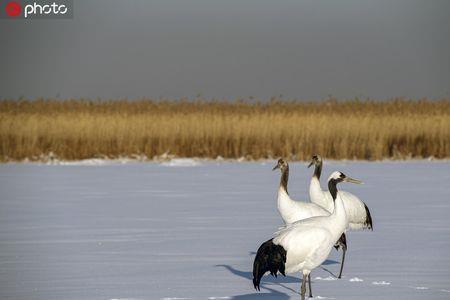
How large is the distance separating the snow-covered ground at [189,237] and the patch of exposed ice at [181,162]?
2.84 meters

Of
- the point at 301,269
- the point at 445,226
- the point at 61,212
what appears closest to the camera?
the point at 301,269

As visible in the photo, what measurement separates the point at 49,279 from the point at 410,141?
646 inches

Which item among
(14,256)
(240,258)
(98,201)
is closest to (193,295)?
(240,258)

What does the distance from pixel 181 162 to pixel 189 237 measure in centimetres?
1169

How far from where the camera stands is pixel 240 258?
811 cm

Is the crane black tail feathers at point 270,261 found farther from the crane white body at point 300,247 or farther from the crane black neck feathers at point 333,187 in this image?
the crane black neck feathers at point 333,187

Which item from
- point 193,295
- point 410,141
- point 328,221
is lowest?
point 193,295

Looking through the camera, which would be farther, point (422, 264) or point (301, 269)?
point (422, 264)

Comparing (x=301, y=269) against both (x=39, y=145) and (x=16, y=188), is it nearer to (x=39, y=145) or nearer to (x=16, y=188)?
(x=16, y=188)

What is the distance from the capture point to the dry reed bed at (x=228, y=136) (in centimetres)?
2197

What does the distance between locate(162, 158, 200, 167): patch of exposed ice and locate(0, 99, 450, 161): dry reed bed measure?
713 mm

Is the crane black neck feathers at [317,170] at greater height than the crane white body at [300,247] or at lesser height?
greater

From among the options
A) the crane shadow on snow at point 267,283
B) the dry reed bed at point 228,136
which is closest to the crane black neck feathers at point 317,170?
the crane shadow on snow at point 267,283

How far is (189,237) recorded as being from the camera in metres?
9.38
